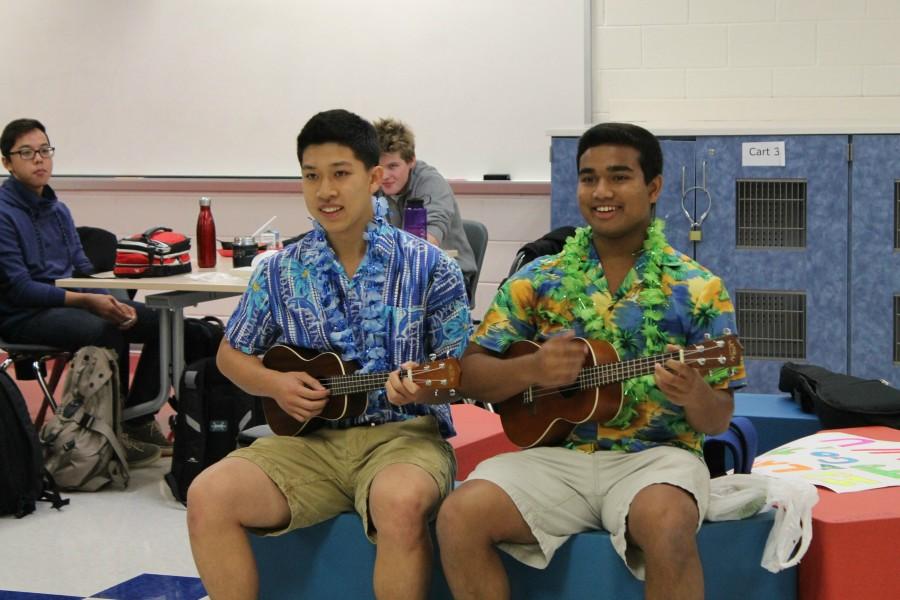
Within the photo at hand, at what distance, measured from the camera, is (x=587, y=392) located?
7.26ft

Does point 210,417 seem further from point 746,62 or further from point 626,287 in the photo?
point 746,62

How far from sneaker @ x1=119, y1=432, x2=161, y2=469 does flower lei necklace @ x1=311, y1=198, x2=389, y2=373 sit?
224 cm

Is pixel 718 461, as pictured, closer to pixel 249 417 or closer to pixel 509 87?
pixel 249 417

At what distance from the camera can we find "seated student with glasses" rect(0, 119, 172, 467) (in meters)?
4.29

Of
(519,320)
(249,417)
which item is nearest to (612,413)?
(519,320)

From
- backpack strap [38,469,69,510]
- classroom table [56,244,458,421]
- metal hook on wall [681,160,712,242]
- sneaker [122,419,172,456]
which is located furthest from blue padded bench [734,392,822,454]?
sneaker [122,419,172,456]

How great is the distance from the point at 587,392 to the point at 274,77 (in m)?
4.27

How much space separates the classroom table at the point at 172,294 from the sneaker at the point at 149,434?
0.22 m

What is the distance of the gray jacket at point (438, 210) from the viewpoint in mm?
4574

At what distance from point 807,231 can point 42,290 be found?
304 cm

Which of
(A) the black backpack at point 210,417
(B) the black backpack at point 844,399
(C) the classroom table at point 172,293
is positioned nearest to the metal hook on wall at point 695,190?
(C) the classroom table at point 172,293

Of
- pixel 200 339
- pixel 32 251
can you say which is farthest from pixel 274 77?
pixel 32 251

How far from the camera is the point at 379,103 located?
5938 millimetres

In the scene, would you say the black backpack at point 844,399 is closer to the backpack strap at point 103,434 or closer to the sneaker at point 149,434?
the backpack strap at point 103,434
